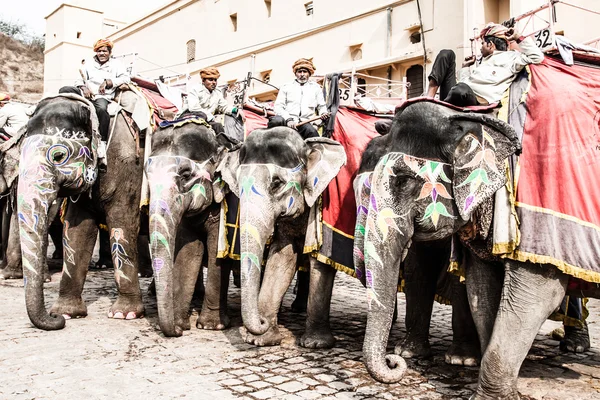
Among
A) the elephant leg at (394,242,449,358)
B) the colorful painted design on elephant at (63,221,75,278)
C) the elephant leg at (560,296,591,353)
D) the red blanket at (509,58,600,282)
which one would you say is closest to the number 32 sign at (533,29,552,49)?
the red blanket at (509,58,600,282)

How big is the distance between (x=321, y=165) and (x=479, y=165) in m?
2.09

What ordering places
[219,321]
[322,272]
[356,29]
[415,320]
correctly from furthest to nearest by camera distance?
1. [356,29]
2. [219,321]
3. [322,272]
4. [415,320]

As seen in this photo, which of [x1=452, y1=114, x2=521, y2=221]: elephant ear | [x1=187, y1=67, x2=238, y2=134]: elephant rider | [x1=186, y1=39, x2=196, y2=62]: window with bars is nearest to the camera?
[x1=452, y1=114, x2=521, y2=221]: elephant ear

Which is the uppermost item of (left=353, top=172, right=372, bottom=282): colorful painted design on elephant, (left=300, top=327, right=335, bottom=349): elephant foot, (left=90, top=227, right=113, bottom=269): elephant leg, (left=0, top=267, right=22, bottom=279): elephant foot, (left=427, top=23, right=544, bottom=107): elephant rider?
(left=427, top=23, right=544, bottom=107): elephant rider

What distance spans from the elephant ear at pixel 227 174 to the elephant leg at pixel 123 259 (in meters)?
1.09

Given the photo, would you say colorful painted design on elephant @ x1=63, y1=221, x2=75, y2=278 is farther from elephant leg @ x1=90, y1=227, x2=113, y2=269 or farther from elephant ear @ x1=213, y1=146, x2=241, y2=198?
elephant leg @ x1=90, y1=227, x2=113, y2=269

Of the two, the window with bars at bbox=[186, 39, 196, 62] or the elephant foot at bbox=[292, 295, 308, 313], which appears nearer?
the elephant foot at bbox=[292, 295, 308, 313]

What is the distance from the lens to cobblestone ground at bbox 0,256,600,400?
4.51m

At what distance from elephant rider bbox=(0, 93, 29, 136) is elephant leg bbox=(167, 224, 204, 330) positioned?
6027 millimetres

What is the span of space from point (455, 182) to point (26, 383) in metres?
3.40

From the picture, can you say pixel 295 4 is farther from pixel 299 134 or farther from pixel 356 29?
pixel 299 134

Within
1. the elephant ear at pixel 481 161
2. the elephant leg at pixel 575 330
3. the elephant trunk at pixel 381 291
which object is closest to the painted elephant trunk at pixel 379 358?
the elephant trunk at pixel 381 291

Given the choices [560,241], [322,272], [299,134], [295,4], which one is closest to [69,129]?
[299,134]

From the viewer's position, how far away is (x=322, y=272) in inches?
236
